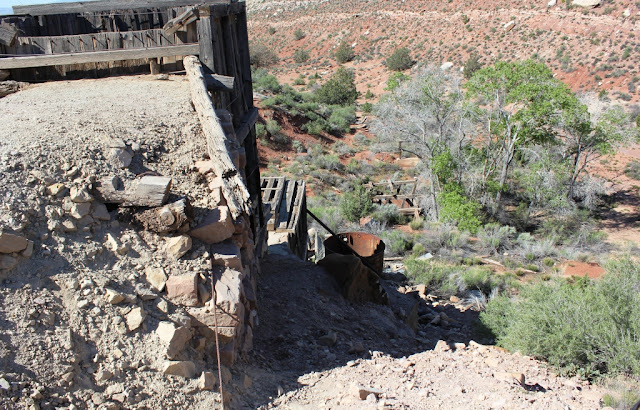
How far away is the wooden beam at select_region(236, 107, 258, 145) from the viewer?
6608mm

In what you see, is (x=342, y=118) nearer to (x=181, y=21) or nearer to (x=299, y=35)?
(x=181, y=21)

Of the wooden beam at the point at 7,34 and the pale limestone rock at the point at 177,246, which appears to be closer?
the pale limestone rock at the point at 177,246

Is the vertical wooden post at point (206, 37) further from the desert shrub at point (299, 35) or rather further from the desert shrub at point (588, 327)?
the desert shrub at point (299, 35)

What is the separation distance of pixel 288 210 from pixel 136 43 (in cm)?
460

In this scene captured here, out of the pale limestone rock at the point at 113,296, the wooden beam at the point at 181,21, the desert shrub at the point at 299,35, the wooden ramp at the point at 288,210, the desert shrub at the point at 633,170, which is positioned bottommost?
the desert shrub at the point at 633,170

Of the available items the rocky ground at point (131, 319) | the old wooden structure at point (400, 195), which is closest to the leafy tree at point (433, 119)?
the old wooden structure at point (400, 195)

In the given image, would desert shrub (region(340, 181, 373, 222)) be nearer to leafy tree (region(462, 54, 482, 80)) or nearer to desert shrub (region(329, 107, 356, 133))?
desert shrub (region(329, 107, 356, 133))

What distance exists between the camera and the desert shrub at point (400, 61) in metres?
40.8

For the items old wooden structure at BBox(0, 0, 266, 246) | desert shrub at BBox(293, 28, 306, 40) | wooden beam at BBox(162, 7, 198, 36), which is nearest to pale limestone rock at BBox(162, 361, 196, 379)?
old wooden structure at BBox(0, 0, 266, 246)

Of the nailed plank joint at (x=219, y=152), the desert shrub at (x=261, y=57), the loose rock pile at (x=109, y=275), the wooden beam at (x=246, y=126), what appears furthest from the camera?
the desert shrub at (x=261, y=57)

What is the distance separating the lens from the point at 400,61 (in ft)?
134

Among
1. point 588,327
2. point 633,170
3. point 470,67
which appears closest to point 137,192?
point 588,327

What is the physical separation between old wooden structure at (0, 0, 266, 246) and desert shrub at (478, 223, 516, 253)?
8.63 m

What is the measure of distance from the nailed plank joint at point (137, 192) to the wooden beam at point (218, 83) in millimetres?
1996
